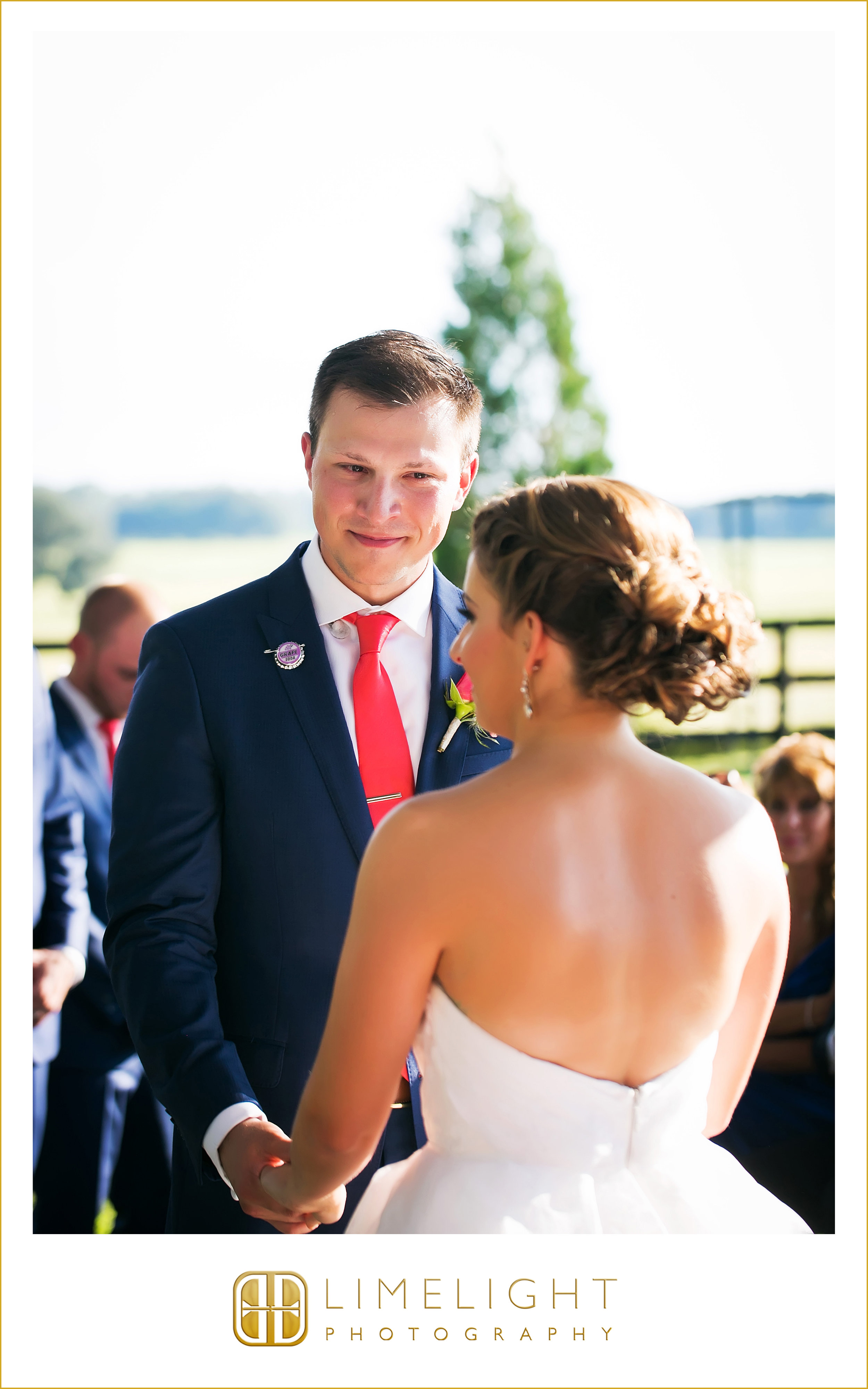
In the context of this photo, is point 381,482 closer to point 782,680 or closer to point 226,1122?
point 226,1122

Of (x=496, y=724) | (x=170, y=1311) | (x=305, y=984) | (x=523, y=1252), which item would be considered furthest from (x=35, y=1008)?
(x=496, y=724)

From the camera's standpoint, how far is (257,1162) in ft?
5.98

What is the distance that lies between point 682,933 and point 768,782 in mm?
2202

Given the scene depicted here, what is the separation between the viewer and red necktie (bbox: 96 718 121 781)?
4.00 m

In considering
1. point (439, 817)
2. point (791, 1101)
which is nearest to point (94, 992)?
point (791, 1101)

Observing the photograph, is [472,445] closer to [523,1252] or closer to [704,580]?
[704,580]

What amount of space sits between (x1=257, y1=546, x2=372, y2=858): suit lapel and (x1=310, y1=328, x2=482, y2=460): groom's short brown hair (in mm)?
313

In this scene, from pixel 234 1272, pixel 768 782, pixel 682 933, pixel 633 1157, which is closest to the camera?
pixel 682 933

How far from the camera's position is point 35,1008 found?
3.12m

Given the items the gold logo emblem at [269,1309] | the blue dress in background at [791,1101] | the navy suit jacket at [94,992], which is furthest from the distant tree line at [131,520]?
the gold logo emblem at [269,1309]

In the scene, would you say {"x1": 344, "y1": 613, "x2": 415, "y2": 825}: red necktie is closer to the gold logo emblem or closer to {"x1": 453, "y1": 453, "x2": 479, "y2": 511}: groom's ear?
{"x1": 453, "y1": 453, "x2": 479, "y2": 511}: groom's ear

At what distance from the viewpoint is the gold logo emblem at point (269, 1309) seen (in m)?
2.20

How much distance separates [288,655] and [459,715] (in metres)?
0.35

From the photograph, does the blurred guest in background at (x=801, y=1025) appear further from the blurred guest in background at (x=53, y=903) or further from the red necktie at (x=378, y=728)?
the blurred guest in background at (x=53, y=903)
